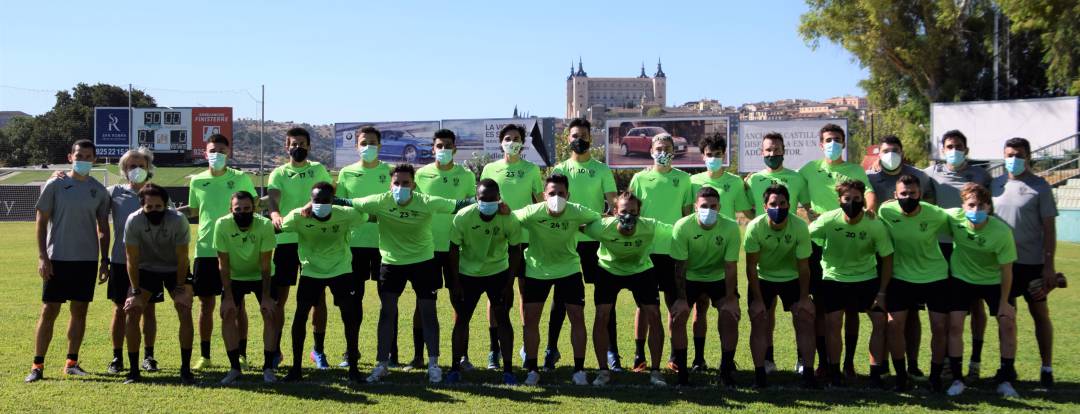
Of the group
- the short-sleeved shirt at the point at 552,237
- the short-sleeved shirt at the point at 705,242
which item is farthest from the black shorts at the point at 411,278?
the short-sleeved shirt at the point at 705,242

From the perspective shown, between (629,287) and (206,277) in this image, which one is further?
(206,277)

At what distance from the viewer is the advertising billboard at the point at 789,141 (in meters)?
39.9

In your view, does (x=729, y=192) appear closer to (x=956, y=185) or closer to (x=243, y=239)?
(x=956, y=185)

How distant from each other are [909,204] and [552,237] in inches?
114

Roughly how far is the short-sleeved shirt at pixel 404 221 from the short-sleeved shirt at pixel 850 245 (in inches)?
124

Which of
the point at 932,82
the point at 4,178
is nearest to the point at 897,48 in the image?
the point at 932,82

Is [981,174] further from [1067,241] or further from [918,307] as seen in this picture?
[1067,241]

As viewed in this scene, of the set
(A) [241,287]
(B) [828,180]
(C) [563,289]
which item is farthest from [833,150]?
(A) [241,287]

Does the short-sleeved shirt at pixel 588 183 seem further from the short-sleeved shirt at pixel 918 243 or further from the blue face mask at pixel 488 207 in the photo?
the short-sleeved shirt at pixel 918 243

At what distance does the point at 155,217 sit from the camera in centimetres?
796

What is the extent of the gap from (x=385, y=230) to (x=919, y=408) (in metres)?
4.52

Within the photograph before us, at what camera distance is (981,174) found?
835 cm

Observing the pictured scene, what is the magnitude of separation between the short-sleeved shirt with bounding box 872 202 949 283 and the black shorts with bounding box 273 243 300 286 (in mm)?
5206

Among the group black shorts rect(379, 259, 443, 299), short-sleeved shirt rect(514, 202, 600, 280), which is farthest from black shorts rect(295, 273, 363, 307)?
short-sleeved shirt rect(514, 202, 600, 280)
